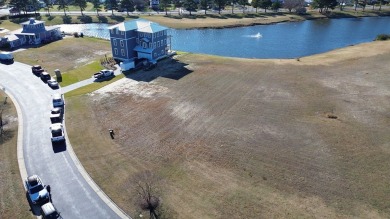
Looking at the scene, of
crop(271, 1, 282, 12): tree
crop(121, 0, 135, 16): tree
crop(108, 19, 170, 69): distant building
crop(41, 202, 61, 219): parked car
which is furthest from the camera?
crop(271, 1, 282, 12): tree

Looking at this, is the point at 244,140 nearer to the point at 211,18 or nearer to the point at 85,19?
the point at 211,18

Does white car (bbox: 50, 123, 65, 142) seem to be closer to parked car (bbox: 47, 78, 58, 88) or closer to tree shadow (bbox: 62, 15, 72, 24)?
parked car (bbox: 47, 78, 58, 88)

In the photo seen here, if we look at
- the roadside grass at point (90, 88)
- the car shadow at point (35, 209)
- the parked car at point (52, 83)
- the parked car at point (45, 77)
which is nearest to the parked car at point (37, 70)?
the parked car at point (45, 77)

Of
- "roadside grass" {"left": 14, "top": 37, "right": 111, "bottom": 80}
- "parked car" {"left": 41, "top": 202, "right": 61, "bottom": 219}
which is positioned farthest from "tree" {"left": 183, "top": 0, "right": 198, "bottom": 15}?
"parked car" {"left": 41, "top": 202, "right": 61, "bottom": 219}

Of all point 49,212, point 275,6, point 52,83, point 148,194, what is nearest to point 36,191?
point 49,212

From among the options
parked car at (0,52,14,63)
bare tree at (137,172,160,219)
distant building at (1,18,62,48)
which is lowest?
bare tree at (137,172,160,219)

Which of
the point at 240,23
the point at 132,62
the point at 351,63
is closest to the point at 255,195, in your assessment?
the point at 132,62

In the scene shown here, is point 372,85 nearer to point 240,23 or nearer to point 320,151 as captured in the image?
point 320,151

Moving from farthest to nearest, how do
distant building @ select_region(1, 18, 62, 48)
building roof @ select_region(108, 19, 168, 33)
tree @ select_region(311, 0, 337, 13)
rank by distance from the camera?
tree @ select_region(311, 0, 337, 13) → distant building @ select_region(1, 18, 62, 48) → building roof @ select_region(108, 19, 168, 33)
